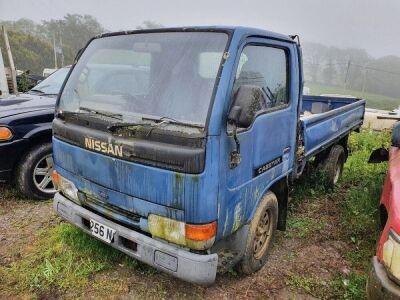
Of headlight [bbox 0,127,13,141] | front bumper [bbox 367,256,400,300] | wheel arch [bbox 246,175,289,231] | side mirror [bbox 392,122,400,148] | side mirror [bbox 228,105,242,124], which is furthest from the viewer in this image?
headlight [bbox 0,127,13,141]

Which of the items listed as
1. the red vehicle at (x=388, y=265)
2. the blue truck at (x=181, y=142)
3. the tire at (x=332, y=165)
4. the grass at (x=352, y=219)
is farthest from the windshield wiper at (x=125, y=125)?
the tire at (x=332, y=165)

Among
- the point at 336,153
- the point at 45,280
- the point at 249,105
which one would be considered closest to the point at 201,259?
the point at 249,105

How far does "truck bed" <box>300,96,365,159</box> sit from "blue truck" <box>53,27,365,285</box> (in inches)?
27.2

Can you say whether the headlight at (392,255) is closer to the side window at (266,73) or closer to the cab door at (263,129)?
the cab door at (263,129)

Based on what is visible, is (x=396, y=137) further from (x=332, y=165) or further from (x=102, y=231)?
(x=102, y=231)

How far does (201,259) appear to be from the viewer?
7.83 ft

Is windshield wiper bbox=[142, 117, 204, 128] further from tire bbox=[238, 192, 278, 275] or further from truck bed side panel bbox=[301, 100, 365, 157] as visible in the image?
truck bed side panel bbox=[301, 100, 365, 157]

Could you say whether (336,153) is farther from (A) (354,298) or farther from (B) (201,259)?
(B) (201,259)

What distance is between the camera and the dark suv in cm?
410

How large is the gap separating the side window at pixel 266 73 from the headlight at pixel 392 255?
1331 millimetres

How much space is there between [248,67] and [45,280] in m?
2.49

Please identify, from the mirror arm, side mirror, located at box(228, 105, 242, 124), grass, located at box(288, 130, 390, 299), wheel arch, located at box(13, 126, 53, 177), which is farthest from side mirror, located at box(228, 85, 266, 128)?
wheel arch, located at box(13, 126, 53, 177)

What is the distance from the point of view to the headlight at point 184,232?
7.79 ft

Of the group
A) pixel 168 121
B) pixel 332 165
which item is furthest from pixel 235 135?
pixel 332 165
